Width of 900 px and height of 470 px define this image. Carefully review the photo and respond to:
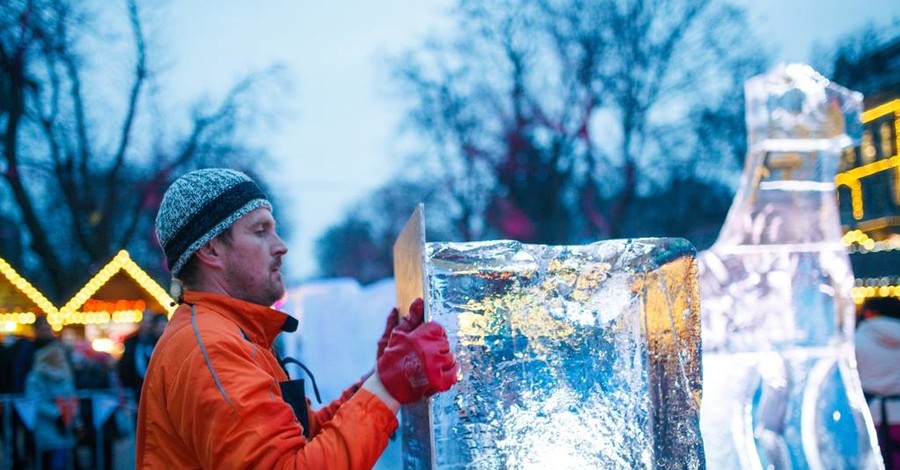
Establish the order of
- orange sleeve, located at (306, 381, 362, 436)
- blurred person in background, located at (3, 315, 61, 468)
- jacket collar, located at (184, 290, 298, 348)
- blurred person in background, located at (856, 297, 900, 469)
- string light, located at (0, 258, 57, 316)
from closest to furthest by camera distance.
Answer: jacket collar, located at (184, 290, 298, 348) → orange sleeve, located at (306, 381, 362, 436) → blurred person in background, located at (856, 297, 900, 469) → blurred person in background, located at (3, 315, 61, 468) → string light, located at (0, 258, 57, 316)

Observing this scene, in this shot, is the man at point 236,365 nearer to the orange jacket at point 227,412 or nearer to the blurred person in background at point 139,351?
the orange jacket at point 227,412

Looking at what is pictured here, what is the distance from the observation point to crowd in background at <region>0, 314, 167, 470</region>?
6004mm

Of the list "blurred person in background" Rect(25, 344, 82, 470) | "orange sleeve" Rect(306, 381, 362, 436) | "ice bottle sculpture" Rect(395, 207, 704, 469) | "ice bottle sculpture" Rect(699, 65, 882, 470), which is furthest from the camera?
"blurred person in background" Rect(25, 344, 82, 470)

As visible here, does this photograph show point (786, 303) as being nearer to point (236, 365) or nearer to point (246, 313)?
point (246, 313)

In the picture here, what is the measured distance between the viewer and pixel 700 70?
16.2m

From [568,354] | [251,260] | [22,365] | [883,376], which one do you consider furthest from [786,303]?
[22,365]

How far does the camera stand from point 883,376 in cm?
411

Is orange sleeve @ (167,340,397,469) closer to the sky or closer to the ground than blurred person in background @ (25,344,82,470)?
closer to the sky

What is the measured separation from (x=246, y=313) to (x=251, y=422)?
1.13 ft

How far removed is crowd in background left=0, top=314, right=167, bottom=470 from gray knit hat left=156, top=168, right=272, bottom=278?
4.86 meters

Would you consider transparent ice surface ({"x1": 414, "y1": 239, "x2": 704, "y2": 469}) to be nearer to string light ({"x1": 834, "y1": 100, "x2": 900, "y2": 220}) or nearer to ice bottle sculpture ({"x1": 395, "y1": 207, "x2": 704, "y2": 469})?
ice bottle sculpture ({"x1": 395, "y1": 207, "x2": 704, "y2": 469})

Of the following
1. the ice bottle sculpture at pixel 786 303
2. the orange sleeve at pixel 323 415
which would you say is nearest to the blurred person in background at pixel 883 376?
the ice bottle sculpture at pixel 786 303

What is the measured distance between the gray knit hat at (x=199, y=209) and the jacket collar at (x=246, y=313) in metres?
0.10

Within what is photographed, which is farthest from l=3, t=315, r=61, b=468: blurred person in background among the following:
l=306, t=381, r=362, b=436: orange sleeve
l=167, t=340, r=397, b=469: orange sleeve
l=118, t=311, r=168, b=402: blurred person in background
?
l=167, t=340, r=397, b=469: orange sleeve
